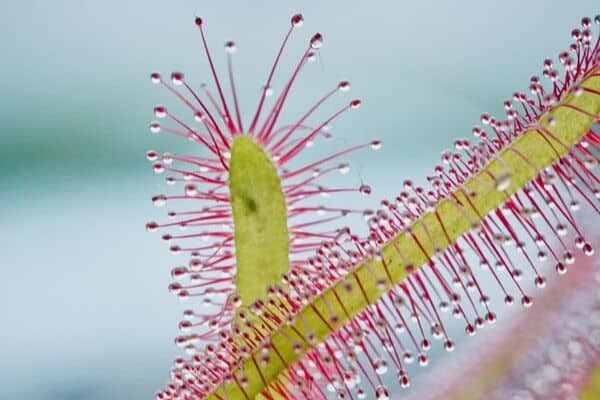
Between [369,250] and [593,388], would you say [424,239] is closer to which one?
[369,250]

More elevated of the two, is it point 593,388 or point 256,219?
point 256,219

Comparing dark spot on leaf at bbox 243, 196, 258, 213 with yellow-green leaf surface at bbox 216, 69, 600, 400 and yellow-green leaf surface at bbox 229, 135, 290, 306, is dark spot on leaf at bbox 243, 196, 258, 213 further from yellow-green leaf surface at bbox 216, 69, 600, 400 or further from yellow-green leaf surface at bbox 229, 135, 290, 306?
yellow-green leaf surface at bbox 216, 69, 600, 400

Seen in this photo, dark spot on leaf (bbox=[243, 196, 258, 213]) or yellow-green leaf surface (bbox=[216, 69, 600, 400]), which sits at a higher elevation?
dark spot on leaf (bbox=[243, 196, 258, 213])

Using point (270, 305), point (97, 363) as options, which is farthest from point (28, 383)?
point (270, 305)

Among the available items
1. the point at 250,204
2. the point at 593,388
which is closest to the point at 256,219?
the point at 250,204

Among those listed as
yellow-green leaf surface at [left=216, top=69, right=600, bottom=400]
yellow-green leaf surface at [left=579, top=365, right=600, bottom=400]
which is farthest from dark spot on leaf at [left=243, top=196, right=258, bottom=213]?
yellow-green leaf surface at [left=579, top=365, right=600, bottom=400]

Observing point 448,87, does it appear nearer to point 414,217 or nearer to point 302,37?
point 302,37
